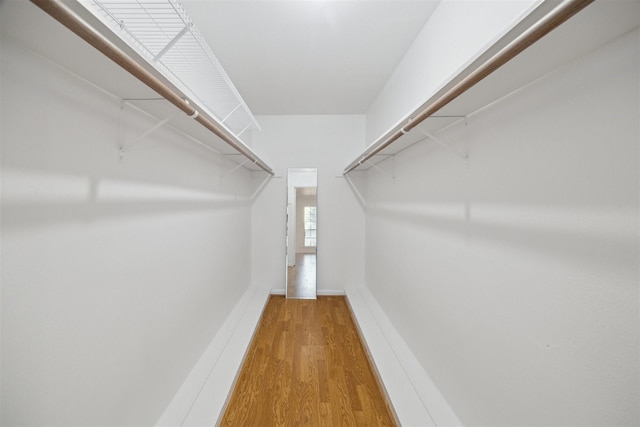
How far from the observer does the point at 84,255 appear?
87 cm

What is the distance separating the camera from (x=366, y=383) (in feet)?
6.24

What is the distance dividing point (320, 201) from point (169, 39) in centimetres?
255

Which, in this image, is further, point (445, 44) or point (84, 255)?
point (445, 44)

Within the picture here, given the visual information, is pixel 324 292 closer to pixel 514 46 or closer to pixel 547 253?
pixel 547 253

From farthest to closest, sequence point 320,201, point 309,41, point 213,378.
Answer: point 320,201
point 309,41
point 213,378

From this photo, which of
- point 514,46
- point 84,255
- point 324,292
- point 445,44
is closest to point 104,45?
point 84,255

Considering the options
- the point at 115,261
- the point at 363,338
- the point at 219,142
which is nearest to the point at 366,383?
the point at 363,338

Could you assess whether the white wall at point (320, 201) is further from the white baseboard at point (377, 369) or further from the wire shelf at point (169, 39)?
the wire shelf at point (169, 39)

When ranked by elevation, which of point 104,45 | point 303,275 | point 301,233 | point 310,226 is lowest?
point 303,275

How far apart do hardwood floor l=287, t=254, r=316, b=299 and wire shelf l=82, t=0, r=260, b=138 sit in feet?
7.88

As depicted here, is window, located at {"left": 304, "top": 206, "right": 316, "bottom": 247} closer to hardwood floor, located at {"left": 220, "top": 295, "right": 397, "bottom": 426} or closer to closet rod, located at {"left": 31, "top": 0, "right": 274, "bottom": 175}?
hardwood floor, located at {"left": 220, "top": 295, "right": 397, "bottom": 426}

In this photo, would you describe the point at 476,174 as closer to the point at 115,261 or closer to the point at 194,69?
the point at 115,261

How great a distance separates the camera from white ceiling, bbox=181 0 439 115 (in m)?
1.66

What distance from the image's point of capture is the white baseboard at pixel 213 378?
1.38 meters
